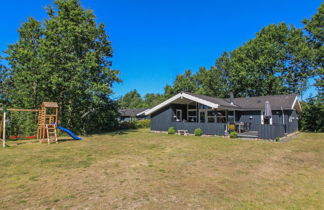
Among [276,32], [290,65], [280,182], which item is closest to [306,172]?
[280,182]

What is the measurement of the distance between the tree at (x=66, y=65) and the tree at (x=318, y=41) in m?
24.3

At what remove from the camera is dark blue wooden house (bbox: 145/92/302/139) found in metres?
15.9

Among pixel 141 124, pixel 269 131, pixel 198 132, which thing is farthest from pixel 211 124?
pixel 141 124

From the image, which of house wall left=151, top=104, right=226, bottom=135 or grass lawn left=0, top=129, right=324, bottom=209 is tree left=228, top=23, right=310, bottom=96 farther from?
grass lawn left=0, top=129, right=324, bottom=209

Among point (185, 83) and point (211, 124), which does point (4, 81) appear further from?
point (185, 83)

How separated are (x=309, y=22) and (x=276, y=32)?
3.92 meters

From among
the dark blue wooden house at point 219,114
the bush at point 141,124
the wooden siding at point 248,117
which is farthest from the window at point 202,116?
the bush at point 141,124

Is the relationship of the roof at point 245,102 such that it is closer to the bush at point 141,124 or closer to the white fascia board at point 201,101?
the white fascia board at point 201,101

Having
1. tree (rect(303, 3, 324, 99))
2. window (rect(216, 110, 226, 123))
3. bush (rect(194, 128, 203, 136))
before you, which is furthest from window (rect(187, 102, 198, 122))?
tree (rect(303, 3, 324, 99))

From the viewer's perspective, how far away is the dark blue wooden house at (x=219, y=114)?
15938 millimetres

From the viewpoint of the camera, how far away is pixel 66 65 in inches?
597

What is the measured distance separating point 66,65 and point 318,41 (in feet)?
99.5

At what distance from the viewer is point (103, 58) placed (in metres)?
19.4

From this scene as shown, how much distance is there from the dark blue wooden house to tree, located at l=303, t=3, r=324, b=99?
7.12 meters
